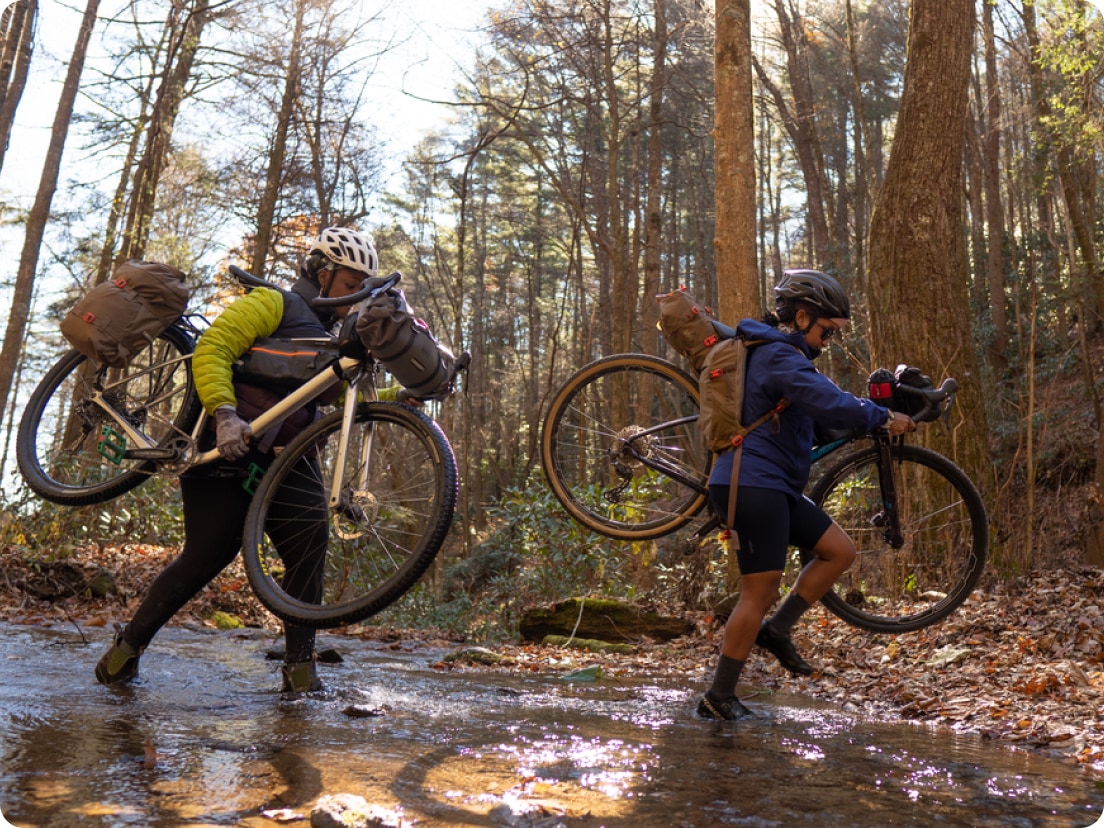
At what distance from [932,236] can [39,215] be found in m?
13.6

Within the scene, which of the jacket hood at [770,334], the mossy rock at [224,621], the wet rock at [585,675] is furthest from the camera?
the mossy rock at [224,621]

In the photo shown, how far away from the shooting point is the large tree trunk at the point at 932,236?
26.0 feet

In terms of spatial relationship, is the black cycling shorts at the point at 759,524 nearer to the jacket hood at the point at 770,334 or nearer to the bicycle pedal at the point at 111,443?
the jacket hood at the point at 770,334

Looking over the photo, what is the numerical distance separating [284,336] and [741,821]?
3123 millimetres

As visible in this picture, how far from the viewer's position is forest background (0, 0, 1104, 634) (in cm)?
821

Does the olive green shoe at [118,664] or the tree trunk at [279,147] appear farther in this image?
the tree trunk at [279,147]

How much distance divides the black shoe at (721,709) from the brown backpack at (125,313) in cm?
338

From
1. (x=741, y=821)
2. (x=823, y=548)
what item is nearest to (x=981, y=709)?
(x=823, y=548)

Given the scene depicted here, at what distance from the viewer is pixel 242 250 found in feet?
66.3

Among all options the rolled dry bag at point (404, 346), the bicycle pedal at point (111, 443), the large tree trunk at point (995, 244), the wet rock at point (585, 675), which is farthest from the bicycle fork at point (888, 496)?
the large tree trunk at point (995, 244)

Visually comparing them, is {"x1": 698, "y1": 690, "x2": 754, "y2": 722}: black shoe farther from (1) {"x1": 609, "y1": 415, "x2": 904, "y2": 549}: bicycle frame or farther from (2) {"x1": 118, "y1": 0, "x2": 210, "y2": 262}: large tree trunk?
(2) {"x1": 118, "y1": 0, "x2": 210, "y2": 262}: large tree trunk

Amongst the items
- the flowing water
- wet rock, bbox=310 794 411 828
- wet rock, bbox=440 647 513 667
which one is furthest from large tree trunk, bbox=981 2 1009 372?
wet rock, bbox=310 794 411 828

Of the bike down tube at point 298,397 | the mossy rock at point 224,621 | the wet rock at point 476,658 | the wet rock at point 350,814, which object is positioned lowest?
the mossy rock at point 224,621

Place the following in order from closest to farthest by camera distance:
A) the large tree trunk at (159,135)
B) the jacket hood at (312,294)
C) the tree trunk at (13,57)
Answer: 1. the jacket hood at (312,294)
2. the tree trunk at (13,57)
3. the large tree trunk at (159,135)
